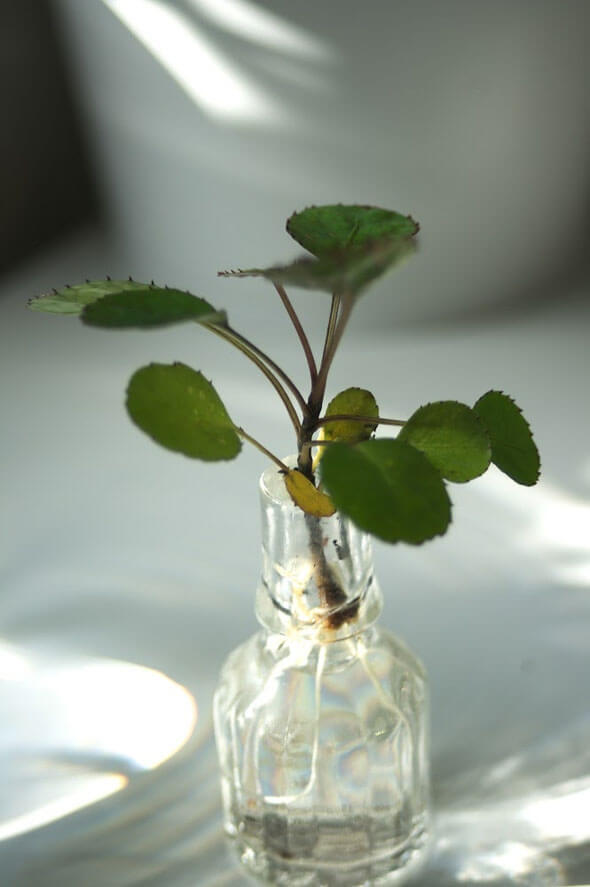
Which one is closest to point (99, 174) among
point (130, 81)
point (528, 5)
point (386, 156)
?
point (130, 81)

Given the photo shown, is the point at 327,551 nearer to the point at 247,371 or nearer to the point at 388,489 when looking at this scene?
the point at 388,489

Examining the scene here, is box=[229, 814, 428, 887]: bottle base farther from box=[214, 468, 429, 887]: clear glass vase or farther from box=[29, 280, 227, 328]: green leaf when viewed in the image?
box=[29, 280, 227, 328]: green leaf

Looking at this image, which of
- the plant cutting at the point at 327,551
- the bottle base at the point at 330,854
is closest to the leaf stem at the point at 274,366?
the plant cutting at the point at 327,551

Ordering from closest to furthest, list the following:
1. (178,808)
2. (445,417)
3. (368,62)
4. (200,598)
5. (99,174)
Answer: (445,417), (178,808), (200,598), (368,62), (99,174)

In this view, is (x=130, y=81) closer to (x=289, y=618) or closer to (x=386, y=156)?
(x=386, y=156)

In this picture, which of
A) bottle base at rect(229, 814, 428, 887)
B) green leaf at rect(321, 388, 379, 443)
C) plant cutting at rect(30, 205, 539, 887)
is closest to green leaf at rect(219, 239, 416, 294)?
plant cutting at rect(30, 205, 539, 887)

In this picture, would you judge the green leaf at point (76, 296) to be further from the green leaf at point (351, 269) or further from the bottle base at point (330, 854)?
the bottle base at point (330, 854)
